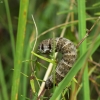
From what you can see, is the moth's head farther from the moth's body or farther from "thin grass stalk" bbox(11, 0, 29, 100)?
"thin grass stalk" bbox(11, 0, 29, 100)

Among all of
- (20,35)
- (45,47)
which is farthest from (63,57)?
(20,35)

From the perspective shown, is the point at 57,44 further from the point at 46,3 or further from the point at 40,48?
the point at 46,3

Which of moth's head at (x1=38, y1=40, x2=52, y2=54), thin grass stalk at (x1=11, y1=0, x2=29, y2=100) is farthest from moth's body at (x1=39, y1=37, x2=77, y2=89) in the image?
thin grass stalk at (x1=11, y1=0, x2=29, y2=100)

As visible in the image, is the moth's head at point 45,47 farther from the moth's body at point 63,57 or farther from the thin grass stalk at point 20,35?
the thin grass stalk at point 20,35

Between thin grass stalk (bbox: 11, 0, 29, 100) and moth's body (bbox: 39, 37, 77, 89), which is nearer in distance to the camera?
thin grass stalk (bbox: 11, 0, 29, 100)

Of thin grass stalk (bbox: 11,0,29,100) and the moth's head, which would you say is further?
the moth's head

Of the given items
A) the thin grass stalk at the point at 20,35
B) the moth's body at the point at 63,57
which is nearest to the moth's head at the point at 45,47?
the moth's body at the point at 63,57

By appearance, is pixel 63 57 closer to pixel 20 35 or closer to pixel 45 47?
pixel 45 47

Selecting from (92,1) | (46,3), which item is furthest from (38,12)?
(92,1)
